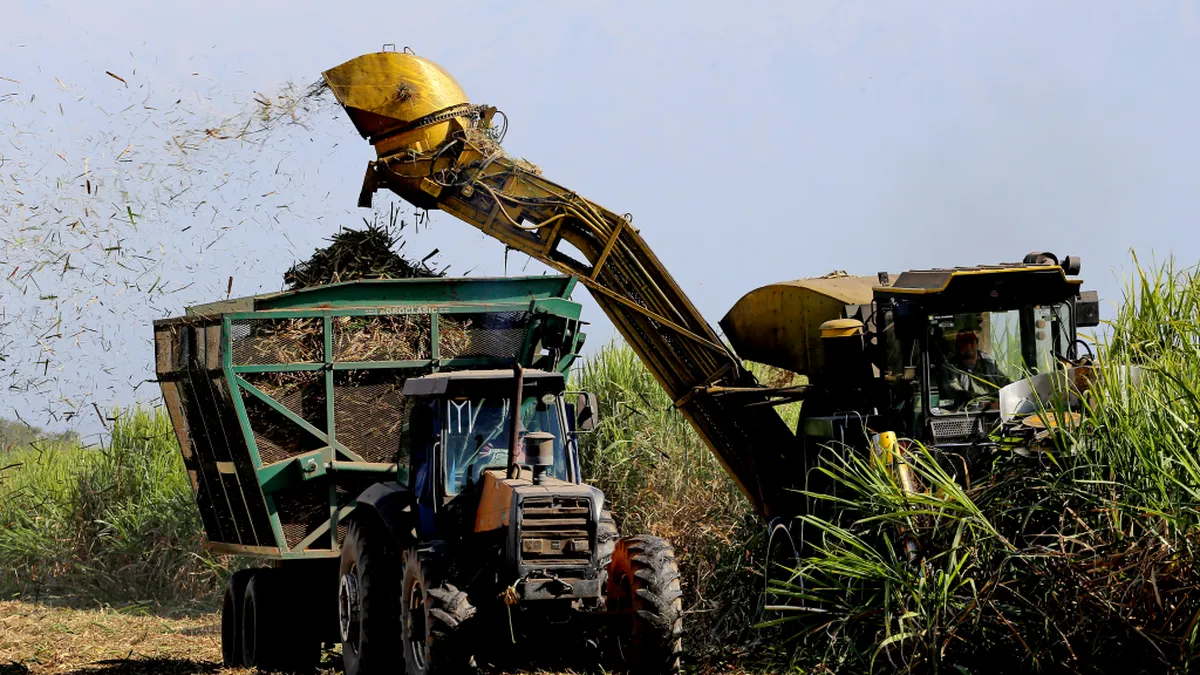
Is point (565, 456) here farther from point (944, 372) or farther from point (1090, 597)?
point (1090, 597)

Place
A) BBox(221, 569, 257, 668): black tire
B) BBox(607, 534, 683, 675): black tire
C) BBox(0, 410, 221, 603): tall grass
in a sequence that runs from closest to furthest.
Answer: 1. BBox(607, 534, 683, 675): black tire
2. BBox(221, 569, 257, 668): black tire
3. BBox(0, 410, 221, 603): tall grass

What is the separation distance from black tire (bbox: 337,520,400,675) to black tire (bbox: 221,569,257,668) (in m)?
2.08

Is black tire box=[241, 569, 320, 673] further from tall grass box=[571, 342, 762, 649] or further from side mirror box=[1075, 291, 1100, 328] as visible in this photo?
side mirror box=[1075, 291, 1100, 328]

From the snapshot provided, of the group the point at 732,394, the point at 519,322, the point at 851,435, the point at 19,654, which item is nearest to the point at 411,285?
the point at 519,322

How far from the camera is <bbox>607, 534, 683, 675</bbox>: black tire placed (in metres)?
8.76

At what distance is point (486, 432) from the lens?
31.1 feet

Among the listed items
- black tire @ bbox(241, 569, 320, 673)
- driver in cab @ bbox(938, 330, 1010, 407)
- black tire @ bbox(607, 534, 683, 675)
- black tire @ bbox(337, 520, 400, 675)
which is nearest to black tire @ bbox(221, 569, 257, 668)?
black tire @ bbox(241, 569, 320, 673)

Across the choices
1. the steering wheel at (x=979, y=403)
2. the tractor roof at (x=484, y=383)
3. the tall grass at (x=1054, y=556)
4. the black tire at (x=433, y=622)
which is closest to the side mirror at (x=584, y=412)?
the tractor roof at (x=484, y=383)

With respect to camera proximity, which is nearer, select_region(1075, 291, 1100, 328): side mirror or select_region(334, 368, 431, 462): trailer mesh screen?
select_region(1075, 291, 1100, 328): side mirror

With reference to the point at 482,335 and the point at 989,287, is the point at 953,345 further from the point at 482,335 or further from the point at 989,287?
the point at 482,335

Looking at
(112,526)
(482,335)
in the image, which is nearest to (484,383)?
(482,335)

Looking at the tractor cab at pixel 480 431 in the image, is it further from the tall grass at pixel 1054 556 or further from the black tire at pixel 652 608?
the tall grass at pixel 1054 556

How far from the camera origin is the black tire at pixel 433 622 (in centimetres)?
856

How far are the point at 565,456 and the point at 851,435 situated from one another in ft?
6.66
